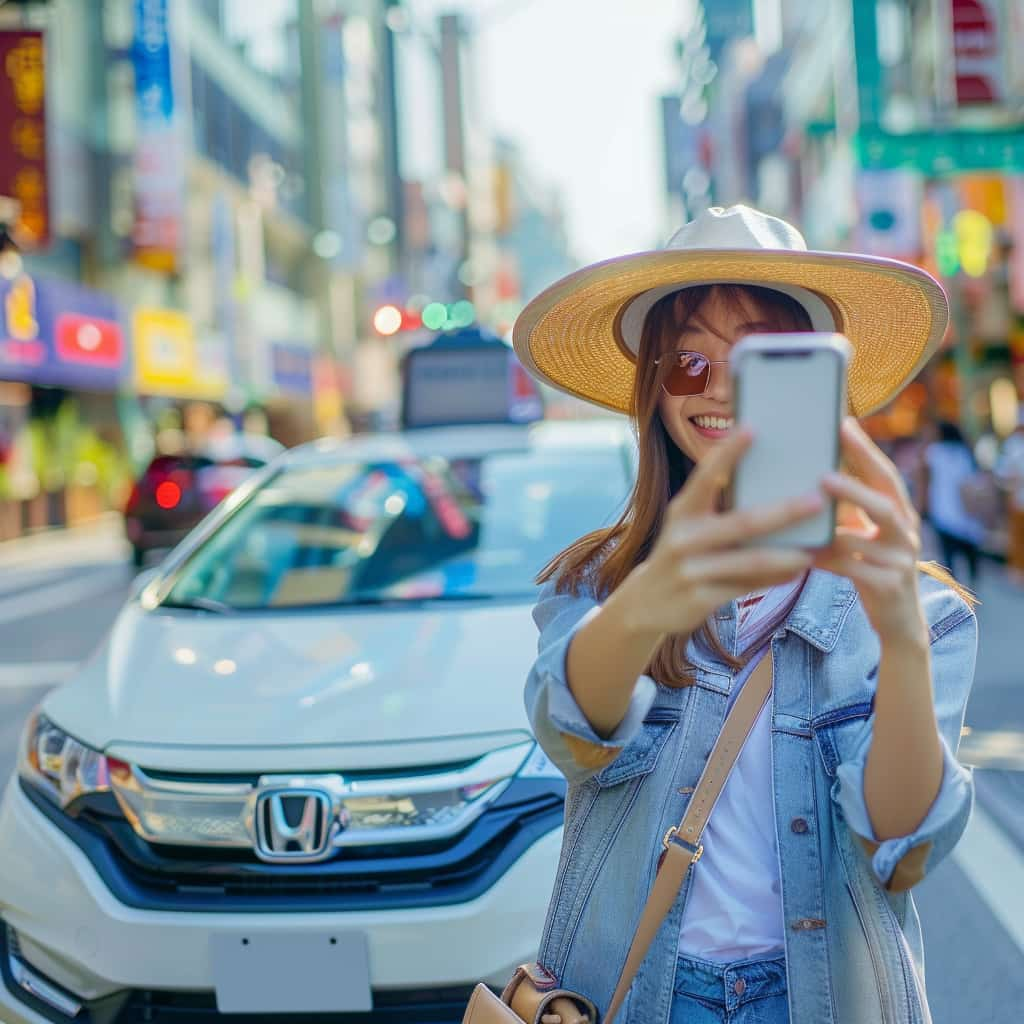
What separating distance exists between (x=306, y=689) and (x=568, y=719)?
1.74 metres

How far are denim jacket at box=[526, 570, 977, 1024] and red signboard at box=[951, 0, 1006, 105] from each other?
1493 centimetres

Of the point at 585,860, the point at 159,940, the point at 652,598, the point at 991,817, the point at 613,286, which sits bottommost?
the point at 991,817

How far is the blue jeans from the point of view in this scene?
1475 millimetres

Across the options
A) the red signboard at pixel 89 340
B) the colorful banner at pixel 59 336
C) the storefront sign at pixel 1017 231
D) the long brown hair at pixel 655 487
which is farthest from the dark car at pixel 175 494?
the long brown hair at pixel 655 487

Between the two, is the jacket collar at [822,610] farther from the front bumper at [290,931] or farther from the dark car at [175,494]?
the dark car at [175,494]

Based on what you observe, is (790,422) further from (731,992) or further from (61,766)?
(61,766)

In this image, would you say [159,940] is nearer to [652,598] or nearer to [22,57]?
[652,598]

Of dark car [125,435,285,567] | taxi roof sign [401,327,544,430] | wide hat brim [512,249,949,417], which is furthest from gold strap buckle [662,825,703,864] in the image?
dark car [125,435,285,567]

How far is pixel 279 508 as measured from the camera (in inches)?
174

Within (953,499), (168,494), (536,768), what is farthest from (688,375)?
(168,494)

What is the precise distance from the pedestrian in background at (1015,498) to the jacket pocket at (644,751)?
35.9 feet

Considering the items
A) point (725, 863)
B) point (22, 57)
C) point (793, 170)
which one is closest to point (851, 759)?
point (725, 863)

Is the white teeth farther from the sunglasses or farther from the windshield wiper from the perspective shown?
the windshield wiper

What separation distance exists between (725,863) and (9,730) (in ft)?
19.1
